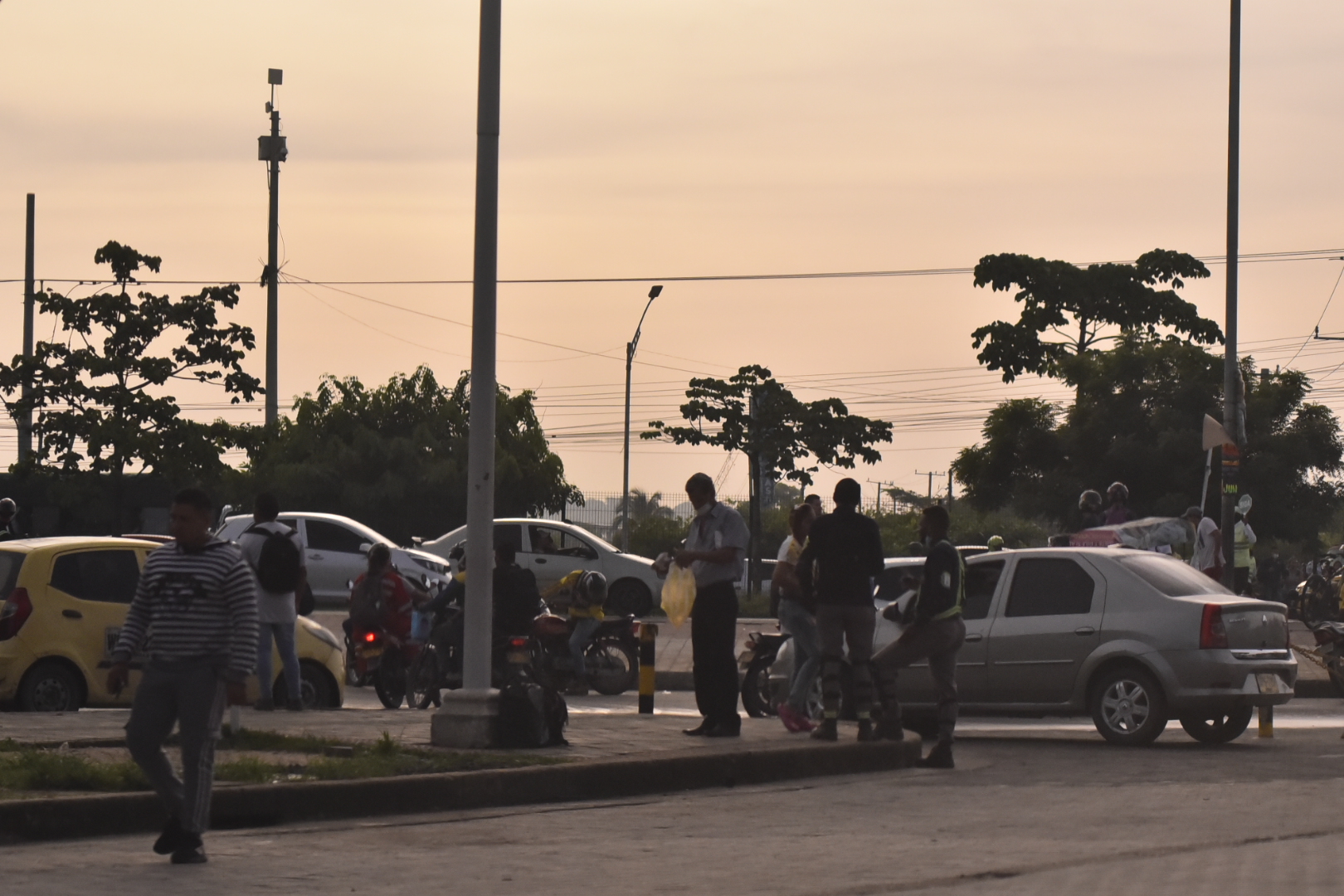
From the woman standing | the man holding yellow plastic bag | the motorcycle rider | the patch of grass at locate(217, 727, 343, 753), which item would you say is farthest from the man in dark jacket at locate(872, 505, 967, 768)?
the motorcycle rider

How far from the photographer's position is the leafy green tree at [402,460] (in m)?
Answer: 60.5

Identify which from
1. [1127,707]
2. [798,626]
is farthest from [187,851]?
[1127,707]

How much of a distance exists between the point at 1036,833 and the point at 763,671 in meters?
7.28

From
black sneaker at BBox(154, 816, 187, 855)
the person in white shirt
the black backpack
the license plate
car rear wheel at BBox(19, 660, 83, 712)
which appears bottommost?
black sneaker at BBox(154, 816, 187, 855)

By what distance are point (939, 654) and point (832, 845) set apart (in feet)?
13.9

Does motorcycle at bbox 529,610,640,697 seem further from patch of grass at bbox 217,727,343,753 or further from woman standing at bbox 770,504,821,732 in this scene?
patch of grass at bbox 217,727,343,753

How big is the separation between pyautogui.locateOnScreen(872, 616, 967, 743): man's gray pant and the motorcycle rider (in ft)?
21.7

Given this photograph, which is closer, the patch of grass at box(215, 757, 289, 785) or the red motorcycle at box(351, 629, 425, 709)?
the patch of grass at box(215, 757, 289, 785)

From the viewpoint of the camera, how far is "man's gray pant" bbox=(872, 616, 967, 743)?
13.5 meters

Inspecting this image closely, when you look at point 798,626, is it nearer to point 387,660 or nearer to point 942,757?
point 942,757

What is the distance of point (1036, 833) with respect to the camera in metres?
9.91

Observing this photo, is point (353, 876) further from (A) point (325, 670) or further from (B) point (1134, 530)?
(B) point (1134, 530)

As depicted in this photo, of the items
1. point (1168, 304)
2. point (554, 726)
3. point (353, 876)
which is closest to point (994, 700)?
point (554, 726)

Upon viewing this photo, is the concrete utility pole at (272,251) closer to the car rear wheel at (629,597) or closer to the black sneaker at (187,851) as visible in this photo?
the car rear wheel at (629,597)
